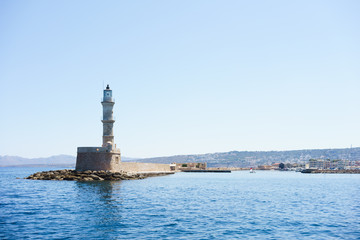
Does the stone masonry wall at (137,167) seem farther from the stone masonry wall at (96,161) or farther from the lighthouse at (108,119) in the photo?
the lighthouse at (108,119)

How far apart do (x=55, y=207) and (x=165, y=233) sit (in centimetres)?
1229

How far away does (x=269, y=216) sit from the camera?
24.7m

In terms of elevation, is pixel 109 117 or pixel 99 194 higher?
pixel 109 117

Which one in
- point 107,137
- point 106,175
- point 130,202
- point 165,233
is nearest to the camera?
point 165,233

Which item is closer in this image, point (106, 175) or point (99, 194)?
point (99, 194)

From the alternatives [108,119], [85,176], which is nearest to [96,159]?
[85,176]

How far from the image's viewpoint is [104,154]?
5488 centimetres

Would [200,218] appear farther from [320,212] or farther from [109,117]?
[109,117]

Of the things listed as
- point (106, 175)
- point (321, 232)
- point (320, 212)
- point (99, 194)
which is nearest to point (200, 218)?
point (321, 232)

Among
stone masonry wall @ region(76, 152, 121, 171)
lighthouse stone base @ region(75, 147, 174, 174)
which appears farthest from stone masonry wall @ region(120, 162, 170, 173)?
stone masonry wall @ region(76, 152, 121, 171)

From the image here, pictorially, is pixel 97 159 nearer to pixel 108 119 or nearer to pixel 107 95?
pixel 108 119

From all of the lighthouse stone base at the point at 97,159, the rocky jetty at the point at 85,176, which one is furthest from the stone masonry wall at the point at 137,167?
the lighthouse stone base at the point at 97,159

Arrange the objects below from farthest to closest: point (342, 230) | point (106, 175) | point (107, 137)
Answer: point (107, 137) → point (106, 175) → point (342, 230)

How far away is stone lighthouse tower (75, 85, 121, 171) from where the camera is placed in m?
54.8
